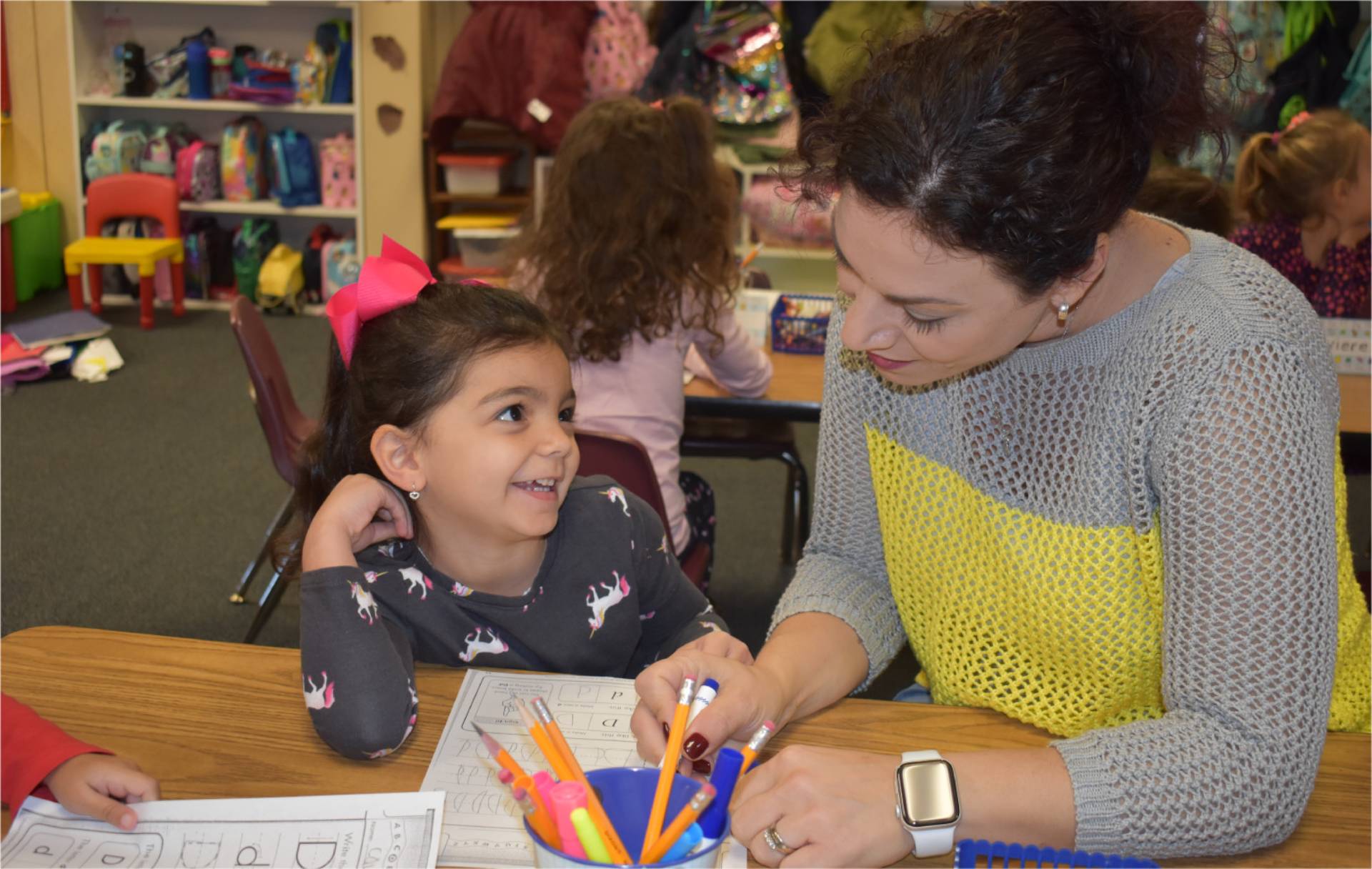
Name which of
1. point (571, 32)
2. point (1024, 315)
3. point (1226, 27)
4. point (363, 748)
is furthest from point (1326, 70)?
point (363, 748)

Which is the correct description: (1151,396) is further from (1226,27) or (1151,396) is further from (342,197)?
(342,197)

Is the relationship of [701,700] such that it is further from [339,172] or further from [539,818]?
[339,172]

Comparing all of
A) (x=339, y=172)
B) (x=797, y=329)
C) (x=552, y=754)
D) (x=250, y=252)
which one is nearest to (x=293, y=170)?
(x=339, y=172)

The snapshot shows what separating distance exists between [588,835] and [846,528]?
64cm

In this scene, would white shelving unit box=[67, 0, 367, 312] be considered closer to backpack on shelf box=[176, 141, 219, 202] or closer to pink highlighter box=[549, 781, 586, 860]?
backpack on shelf box=[176, 141, 219, 202]

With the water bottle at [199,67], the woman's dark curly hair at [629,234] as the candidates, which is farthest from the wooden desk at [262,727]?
the water bottle at [199,67]

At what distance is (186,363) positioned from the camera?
448 cm

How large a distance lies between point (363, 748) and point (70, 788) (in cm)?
22

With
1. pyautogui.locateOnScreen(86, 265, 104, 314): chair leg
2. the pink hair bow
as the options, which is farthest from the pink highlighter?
pyautogui.locateOnScreen(86, 265, 104, 314): chair leg

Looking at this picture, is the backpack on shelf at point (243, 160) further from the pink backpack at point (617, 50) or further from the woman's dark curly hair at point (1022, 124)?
the woman's dark curly hair at point (1022, 124)

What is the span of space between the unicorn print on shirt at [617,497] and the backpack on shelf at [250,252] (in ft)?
13.5

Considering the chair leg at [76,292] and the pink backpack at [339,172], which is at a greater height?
the pink backpack at [339,172]

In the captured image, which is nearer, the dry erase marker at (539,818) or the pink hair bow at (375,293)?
the dry erase marker at (539,818)

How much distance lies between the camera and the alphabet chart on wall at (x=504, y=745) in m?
0.92
